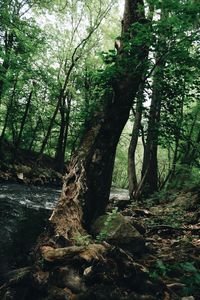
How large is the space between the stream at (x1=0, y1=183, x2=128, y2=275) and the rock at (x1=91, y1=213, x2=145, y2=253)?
6.06 ft

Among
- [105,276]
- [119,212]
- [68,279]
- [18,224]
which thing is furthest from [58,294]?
Answer: [18,224]

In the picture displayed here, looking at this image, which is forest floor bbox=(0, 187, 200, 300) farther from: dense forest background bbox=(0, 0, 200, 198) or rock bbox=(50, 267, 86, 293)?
dense forest background bbox=(0, 0, 200, 198)

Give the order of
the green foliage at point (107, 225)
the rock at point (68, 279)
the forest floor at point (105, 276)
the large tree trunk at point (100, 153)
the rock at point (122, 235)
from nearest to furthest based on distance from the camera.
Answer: the forest floor at point (105, 276) → the rock at point (68, 279) → the green foliage at point (107, 225) → the rock at point (122, 235) → the large tree trunk at point (100, 153)

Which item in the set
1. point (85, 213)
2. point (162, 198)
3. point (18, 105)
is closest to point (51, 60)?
point (18, 105)

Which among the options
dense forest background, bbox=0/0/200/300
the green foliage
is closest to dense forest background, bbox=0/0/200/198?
dense forest background, bbox=0/0/200/300

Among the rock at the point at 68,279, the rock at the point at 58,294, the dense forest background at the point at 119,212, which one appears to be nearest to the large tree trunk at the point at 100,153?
the dense forest background at the point at 119,212

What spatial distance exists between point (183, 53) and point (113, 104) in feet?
8.18

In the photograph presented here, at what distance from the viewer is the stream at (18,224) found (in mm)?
6916

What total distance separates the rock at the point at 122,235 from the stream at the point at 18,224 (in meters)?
1.85

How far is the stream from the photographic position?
692 cm

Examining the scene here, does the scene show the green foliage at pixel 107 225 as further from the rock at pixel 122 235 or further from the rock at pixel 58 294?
the rock at pixel 58 294

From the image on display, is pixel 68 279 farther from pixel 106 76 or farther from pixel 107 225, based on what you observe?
pixel 106 76

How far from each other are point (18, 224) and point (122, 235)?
4.68 m

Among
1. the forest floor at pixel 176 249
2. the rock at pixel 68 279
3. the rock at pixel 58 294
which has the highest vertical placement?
the forest floor at pixel 176 249
